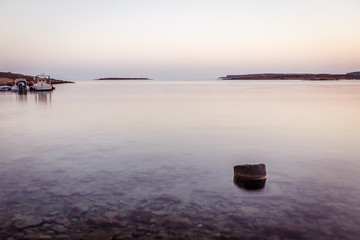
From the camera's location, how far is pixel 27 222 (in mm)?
5312

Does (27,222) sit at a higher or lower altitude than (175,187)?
lower

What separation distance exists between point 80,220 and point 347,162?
780 centimetres

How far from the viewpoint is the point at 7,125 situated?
17141mm

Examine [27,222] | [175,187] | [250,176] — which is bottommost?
[27,222]

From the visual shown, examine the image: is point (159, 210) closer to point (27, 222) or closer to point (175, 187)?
point (175, 187)

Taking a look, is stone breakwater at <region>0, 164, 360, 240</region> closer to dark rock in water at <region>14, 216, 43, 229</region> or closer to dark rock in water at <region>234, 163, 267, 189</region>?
dark rock in water at <region>14, 216, 43, 229</region>

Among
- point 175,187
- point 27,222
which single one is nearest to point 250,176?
point 175,187

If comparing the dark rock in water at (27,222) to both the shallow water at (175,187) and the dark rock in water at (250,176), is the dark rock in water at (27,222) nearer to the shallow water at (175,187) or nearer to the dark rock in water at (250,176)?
the shallow water at (175,187)

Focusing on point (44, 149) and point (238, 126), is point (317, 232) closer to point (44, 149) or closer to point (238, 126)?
point (44, 149)

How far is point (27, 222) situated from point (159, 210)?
227 cm

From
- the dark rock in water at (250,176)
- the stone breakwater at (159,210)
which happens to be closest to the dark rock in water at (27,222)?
the stone breakwater at (159,210)

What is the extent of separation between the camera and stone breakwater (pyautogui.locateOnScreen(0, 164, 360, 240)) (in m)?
5.00

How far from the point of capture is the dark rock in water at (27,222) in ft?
17.0

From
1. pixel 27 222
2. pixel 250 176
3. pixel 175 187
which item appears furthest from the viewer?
pixel 250 176
